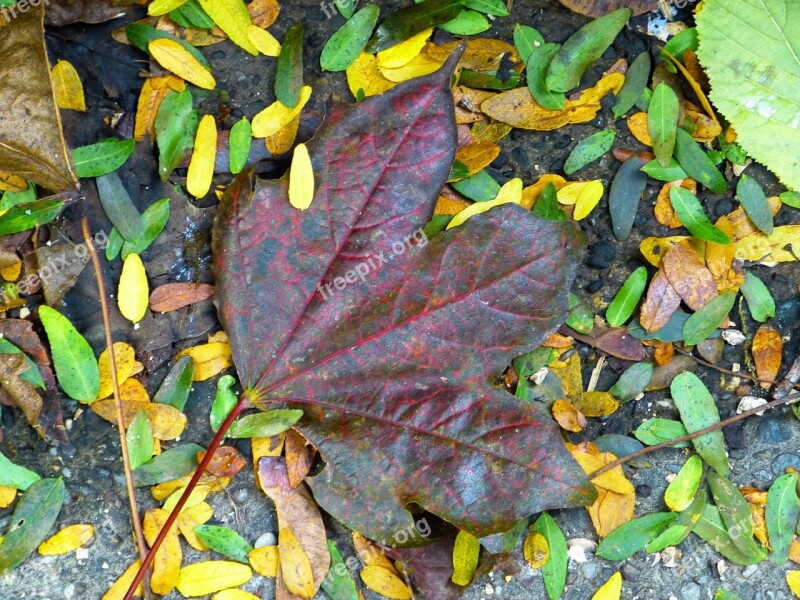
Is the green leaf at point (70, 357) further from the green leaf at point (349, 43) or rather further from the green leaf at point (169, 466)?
the green leaf at point (349, 43)

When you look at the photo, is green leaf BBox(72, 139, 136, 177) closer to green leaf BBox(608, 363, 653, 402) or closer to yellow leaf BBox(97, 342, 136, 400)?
yellow leaf BBox(97, 342, 136, 400)

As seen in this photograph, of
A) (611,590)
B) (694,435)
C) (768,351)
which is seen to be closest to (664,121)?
(768,351)

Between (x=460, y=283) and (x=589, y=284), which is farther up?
(x=460, y=283)

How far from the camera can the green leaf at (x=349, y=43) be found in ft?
5.27

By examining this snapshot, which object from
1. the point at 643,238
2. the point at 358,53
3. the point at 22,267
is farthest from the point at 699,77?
the point at 22,267

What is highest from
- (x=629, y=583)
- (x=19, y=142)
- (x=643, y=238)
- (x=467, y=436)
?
(x=19, y=142)

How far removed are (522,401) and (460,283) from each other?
10.1 inches

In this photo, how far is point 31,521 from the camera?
5.06 ft

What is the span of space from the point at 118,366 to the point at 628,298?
1.09 meters

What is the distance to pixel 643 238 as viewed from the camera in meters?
1.67

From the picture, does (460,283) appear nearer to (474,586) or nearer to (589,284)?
(589,284)

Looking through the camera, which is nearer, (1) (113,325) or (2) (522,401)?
(2) (522,401)

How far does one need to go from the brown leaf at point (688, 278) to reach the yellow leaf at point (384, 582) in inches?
33.8

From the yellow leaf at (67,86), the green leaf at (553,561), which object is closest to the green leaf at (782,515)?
the green leaf at (553,561)
